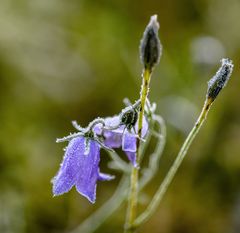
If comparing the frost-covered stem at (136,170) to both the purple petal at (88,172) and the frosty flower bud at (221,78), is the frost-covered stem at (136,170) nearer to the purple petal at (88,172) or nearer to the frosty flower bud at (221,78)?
the purple petal at (88,172)

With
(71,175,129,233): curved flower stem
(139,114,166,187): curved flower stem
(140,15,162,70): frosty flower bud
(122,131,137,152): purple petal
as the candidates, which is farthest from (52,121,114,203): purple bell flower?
(71,175,129,233): curved flower stem

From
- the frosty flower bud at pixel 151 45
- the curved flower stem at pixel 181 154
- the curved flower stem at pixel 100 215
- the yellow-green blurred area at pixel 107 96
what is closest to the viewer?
the frosty flower bud at pixel 151 45

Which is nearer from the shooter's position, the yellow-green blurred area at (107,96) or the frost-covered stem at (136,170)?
the frost-covered stem at (136,170)

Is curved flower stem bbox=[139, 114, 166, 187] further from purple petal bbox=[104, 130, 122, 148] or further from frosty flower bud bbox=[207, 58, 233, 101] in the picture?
frosty flower bud bbox=[207, 58, 233, 101]

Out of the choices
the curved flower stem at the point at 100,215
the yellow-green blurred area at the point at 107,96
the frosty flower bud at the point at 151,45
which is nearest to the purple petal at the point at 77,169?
the frosty flower bud at the point at 151,45

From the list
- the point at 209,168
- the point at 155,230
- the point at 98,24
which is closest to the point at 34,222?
the point at 155,230

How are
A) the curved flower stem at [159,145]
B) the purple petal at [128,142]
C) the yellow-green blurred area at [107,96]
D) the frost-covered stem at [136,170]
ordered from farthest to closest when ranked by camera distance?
the yellow-green blurred area at [107,96], the curved flower stem at [159,145], the purple petal at [128,142], the frost-covered stem at [136,170]
